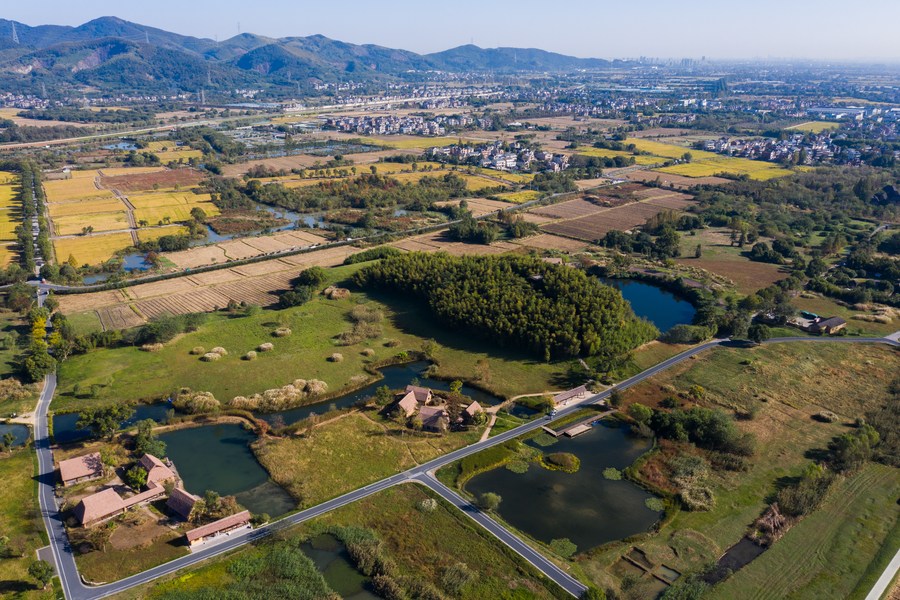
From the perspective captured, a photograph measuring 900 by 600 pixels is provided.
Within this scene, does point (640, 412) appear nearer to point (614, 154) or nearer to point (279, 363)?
point (279, 363)

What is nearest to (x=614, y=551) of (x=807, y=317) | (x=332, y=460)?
(x=332, y=460)

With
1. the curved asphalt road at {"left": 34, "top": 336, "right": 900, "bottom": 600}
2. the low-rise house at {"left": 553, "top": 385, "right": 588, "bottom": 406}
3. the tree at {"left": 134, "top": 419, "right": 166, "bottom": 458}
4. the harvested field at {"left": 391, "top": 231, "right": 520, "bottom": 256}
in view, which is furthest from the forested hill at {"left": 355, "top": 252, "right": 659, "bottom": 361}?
the tree at {"left": 134, "top": 419, "right": 166, "bottom": 458}

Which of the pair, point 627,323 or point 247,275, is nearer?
point 627,323

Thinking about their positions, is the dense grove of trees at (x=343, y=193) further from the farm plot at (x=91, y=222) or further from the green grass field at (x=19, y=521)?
the green grass field at (x=19, y=521)

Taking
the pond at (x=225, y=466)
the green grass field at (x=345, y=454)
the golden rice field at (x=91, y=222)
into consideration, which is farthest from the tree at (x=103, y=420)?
the golden rice field at (x=91, y=222)

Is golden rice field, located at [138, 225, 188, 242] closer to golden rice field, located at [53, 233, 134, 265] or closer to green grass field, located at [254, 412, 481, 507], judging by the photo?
golden rice field, located at [53, 233, 134, 265]

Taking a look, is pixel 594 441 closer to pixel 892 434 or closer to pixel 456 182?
pixel 892 434
